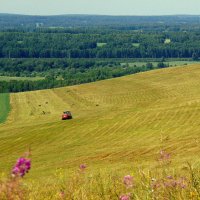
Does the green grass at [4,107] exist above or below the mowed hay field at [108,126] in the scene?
below

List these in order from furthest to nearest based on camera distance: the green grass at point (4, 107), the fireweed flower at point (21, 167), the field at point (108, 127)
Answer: the green grass at point (4, 107) < the field at point (108, 127) < the fireweed flower at point (21, 167)

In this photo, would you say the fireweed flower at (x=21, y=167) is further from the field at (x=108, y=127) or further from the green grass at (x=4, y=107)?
the green grass at (x=4, y=107)

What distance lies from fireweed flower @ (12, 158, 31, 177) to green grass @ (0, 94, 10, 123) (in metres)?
57.2

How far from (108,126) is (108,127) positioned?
411 millimetres

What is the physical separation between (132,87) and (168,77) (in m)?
9.19

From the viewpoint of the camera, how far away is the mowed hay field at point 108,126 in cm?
2191

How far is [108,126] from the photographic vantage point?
40625 mm

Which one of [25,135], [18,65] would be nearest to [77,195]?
[25,135]

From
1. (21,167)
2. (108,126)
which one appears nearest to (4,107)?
(108,126)

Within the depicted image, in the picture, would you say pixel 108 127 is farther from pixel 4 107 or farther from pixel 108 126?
pixel 4 107

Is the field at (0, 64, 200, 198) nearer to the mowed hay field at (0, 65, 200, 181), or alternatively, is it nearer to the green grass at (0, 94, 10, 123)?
the mowed hay field at (0, 65, 200, 181)

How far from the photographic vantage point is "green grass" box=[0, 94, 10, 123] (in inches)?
2534

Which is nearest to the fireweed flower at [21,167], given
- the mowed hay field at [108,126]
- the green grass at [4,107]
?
the mowed hay field at [108,126]

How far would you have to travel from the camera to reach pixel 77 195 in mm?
7340
